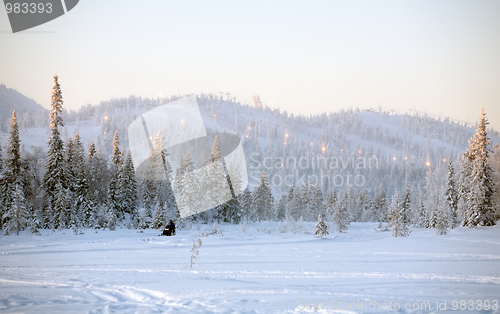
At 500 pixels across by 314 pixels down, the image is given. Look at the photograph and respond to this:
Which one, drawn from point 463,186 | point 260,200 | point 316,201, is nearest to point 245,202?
point 260,200

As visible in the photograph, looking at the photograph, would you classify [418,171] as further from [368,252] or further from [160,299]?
[160,299]

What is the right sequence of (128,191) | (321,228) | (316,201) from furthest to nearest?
(316,201)
(128,191)
(321,228)

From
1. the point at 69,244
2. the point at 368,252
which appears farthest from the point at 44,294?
the point at 368,252

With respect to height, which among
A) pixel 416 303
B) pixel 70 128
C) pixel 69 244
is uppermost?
pixel 70 128

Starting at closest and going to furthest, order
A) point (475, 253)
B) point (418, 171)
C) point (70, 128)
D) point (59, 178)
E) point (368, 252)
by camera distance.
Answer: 1. point (475, 253)
2. point (368, 252)
3. point (59, 178)
4. point (70, 128)
5. point (418, 171)

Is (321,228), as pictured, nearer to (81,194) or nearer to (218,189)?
(218,189)

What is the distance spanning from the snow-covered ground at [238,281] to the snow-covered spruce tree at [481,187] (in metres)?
20.2

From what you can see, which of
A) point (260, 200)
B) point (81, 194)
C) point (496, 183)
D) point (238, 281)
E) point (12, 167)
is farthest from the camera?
point (260, 200)

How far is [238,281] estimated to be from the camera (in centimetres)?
912

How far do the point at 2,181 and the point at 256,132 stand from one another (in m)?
167

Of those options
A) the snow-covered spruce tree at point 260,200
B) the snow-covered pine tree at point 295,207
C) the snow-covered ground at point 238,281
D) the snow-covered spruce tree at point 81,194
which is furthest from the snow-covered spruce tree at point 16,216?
the snow-covered pine tree at point 295,207

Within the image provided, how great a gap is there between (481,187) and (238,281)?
104 ft

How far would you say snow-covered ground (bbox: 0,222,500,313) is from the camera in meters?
7.06

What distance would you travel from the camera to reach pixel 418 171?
159 metres
